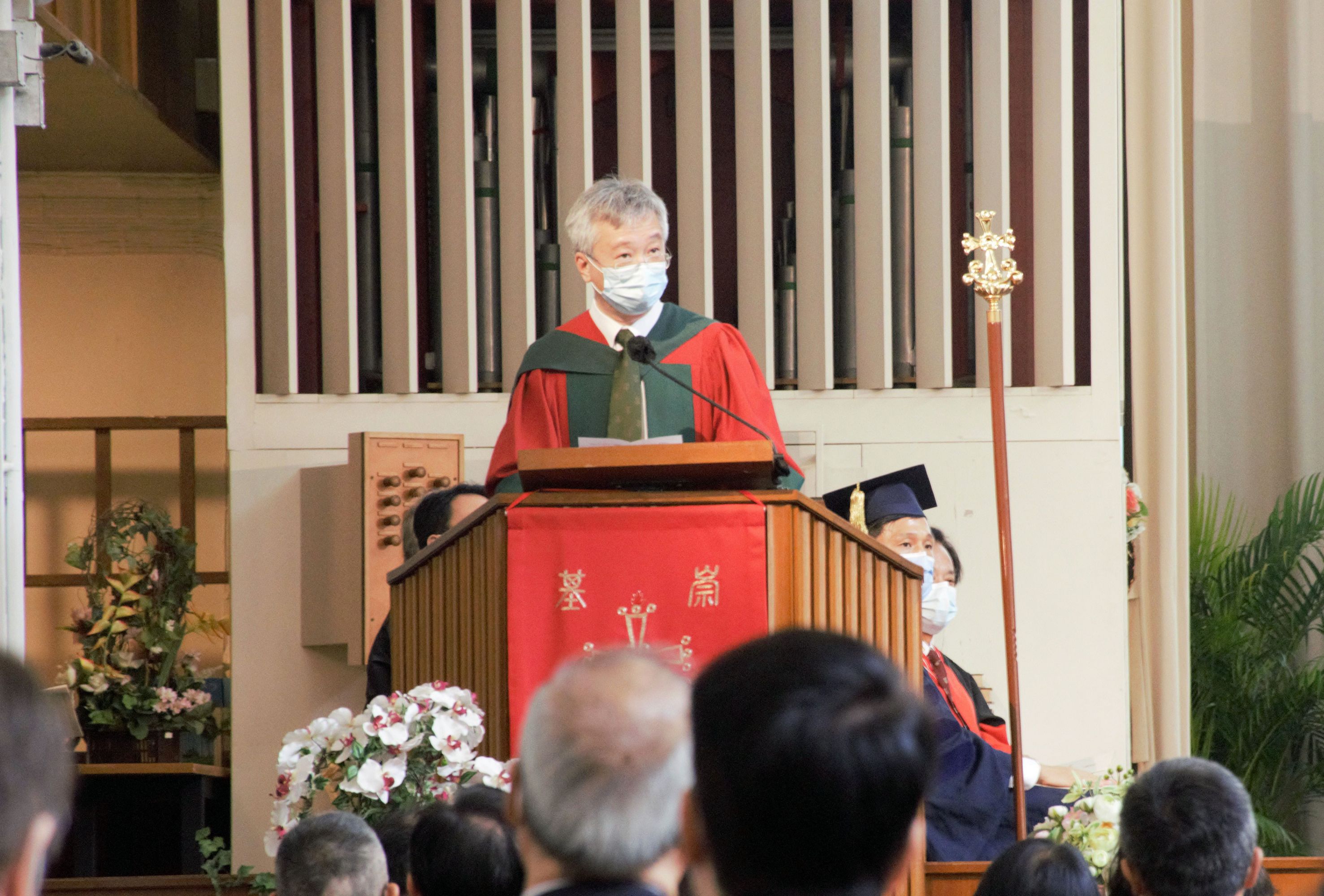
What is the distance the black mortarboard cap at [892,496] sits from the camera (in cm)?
463

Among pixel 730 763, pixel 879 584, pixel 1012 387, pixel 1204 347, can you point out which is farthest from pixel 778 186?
pixel 730 763

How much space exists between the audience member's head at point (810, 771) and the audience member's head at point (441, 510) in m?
3.53

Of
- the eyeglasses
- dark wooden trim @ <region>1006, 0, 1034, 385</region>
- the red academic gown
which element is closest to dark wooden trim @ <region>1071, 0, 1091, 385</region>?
dark wooden trim @ <region>1006, 0, 1034, 385</region>

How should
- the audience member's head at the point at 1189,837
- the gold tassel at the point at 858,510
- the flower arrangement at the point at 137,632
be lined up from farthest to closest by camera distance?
the flower arrangement at the point at 137,632
the gold tassel at the point at 858,510
the audience member's head at the point at 1189,837

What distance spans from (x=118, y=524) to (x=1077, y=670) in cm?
383

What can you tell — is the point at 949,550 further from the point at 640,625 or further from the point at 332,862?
the point at 332,862

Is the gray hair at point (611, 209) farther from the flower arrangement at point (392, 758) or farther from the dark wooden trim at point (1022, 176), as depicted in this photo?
the dark wooden trim at point (1022, 176)

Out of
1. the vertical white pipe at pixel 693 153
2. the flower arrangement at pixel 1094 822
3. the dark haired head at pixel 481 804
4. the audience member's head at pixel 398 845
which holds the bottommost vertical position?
the flower arrangement at pixel 1094 822

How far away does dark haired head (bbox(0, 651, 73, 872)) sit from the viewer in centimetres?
120

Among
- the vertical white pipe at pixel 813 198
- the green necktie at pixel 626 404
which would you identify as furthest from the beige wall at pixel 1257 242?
the green necktie at pixel 626 404

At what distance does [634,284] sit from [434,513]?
121 centimetres

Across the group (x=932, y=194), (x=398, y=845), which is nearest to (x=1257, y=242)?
(x=932, y=194)

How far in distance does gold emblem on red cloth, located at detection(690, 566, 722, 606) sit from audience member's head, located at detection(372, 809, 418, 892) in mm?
856

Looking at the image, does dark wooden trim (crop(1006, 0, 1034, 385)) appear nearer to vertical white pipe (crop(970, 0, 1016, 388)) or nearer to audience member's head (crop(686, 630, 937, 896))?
vertical white pipe (crop(970, 0, 1016, 388))
